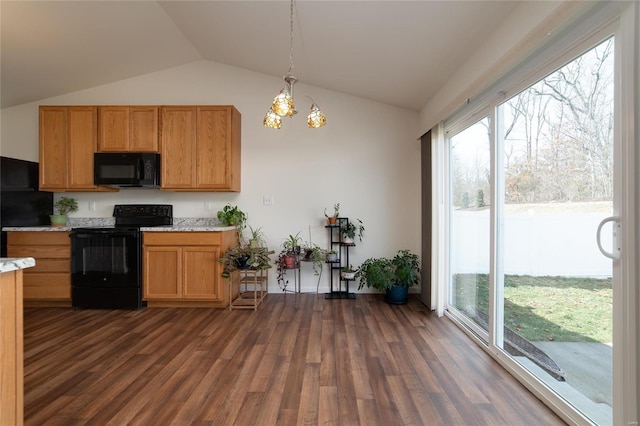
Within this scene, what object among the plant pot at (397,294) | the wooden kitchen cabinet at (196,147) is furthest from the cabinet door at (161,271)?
the plant pot at (397,294)

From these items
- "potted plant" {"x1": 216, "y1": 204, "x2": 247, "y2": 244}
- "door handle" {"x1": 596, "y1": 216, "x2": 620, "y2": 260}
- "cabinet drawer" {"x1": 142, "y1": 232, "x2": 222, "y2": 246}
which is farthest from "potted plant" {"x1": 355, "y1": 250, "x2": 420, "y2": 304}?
"door handle" {"x1": 596, "y1": 216, "x2": 620, "y2": 260}

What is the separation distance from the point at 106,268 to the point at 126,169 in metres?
1.14

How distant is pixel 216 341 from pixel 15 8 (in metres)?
3.25

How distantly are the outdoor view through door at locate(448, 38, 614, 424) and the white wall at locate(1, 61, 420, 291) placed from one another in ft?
4.38

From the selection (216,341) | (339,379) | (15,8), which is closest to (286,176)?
(216,341)

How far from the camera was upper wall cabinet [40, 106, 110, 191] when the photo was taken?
11.2 feet

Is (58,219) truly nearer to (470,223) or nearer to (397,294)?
(397,294)

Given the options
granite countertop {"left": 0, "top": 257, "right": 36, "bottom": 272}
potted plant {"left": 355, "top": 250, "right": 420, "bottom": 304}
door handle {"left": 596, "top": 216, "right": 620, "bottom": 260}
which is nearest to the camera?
granite countertop {"left": 0, "top": 257, "right": 36, "bottom": 272}

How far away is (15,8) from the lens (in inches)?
94.1

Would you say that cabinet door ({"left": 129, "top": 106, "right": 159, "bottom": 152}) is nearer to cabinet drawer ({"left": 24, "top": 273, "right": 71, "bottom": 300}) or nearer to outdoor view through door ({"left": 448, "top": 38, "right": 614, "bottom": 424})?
cabinet drawer ({"left": 24, "top": 273, "right": 71, "bottom": 300})

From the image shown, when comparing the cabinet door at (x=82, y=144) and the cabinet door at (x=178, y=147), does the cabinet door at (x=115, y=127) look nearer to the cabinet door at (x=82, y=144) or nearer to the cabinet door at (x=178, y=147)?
the cabinet door at (x=82, y=144)

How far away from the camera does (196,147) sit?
341cm

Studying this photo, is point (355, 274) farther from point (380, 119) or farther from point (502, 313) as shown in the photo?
point (380, 119)

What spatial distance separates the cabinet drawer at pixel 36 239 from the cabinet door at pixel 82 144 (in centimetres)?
61
